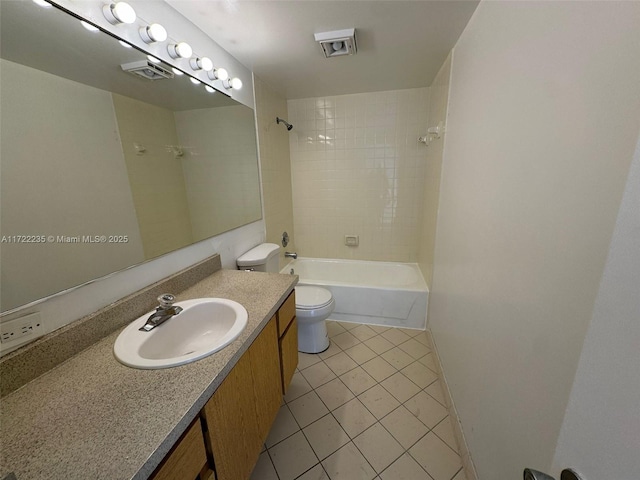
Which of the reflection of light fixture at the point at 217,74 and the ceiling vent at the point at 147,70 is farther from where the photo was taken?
the reflection of light fixture at the point at 217,74

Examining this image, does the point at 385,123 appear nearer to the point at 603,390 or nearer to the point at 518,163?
the point at 518,163

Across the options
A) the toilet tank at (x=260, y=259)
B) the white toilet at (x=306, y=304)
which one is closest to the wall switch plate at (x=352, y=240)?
the white toilet at (x=306, y=304)

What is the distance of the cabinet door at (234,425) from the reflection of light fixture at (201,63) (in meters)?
1.50

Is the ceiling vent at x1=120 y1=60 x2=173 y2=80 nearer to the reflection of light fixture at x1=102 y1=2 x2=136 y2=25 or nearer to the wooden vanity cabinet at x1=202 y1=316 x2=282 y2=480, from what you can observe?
the reflection of light fixture at x1=102 y1=2 x2=136 y2=25

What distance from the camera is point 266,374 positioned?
3.46 ft

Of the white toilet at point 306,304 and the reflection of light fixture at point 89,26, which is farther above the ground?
the reflection of light fixture at point 89,26

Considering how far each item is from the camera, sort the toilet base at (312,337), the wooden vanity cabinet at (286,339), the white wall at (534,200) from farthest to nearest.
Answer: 1. the toilet base at (312,337)
2. the wooden vanity cabinet at (286,339)
3. the white wall at (534,200)

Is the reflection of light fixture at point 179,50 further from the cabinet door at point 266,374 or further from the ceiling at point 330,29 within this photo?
the cabinet door at point 266,374

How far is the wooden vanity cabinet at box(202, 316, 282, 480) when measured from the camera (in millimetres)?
729

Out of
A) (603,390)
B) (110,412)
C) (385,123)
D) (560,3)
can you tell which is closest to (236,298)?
(110,412)

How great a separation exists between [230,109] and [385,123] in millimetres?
1551

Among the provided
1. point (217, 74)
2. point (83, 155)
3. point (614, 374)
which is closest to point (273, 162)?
point (217, 74)

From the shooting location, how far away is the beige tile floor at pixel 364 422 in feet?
3.78

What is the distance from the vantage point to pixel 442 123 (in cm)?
180
